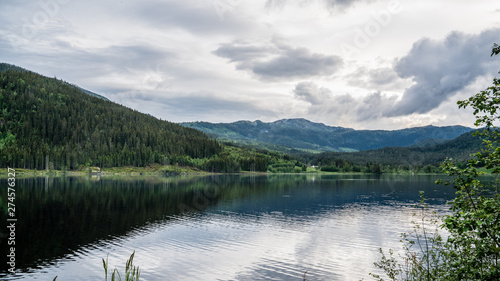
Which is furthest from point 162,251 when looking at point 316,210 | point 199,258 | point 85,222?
point 316,210

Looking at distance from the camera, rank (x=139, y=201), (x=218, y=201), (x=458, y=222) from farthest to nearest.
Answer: (x=218, y=201), (x=139, y=201), (x=458, y=222)

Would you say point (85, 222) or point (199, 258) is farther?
point (85, 222)

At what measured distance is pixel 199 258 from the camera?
1886 inches

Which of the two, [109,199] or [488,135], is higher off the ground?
[488,135]

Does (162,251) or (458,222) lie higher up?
(458,222)

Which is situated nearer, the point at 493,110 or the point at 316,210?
the point at 493,110

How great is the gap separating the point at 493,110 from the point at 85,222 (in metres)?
73.2

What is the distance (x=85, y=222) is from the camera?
69.0 m

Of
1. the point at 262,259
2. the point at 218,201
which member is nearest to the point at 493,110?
the point at 262,259

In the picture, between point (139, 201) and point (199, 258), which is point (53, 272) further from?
point (139, 201)

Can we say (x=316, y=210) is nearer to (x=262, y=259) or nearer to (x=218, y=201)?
(x=218, y=201)

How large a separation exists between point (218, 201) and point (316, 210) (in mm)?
34574

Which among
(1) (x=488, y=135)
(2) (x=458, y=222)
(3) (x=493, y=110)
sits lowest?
(2) (x=458, y=222)

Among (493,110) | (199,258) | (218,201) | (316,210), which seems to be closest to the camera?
(493,110)
